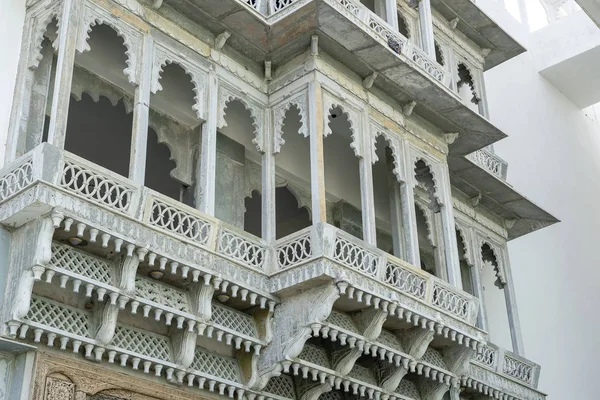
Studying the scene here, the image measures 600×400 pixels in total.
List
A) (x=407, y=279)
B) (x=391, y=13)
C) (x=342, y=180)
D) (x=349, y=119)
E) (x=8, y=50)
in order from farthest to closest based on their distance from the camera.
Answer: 1. (x=342, y=180)
2. (x=391, y=13)
3. (x=349, y=119)
4. (x=407, y=279)
5. (x=8, y=50)

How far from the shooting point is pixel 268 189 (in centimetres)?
1092

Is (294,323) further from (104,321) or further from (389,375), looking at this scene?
(104,321)

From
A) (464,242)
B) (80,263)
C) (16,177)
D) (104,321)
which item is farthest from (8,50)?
(464,242)

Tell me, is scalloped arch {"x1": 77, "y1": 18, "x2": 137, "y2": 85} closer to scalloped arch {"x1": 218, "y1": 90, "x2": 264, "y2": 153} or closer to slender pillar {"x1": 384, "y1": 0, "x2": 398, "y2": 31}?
scalloped arch {"x1": 218, "y1": 90, "x2": 264, "y2": 153}

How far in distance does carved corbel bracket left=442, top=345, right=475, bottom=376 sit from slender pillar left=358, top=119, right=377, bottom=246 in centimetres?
200

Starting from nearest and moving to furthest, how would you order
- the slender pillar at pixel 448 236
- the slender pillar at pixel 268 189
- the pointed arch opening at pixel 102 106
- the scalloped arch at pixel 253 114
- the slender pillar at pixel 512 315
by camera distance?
the pointed arch opening at pixel 102 106 → the slender pillar at pixel 268 189 → the scalloped arch at pixel 253 114 → the slender pillar at pixel 448 236 → the slender pillar at pixel 512 315

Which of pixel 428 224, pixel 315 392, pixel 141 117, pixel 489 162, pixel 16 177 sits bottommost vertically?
pixel 315 392

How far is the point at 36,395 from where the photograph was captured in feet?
27.1

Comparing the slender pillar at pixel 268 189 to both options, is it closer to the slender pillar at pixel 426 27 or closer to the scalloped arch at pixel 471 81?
the slender pillar at pixel 426 27

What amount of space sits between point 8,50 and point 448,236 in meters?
6.11

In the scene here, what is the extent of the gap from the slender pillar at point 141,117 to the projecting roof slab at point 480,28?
5776 millimetres

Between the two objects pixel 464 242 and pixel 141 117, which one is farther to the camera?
pixel 464 242

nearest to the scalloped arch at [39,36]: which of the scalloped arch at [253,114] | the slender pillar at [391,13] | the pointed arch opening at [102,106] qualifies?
the pointed arch opening at [102,106]

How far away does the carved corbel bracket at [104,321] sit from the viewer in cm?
873
